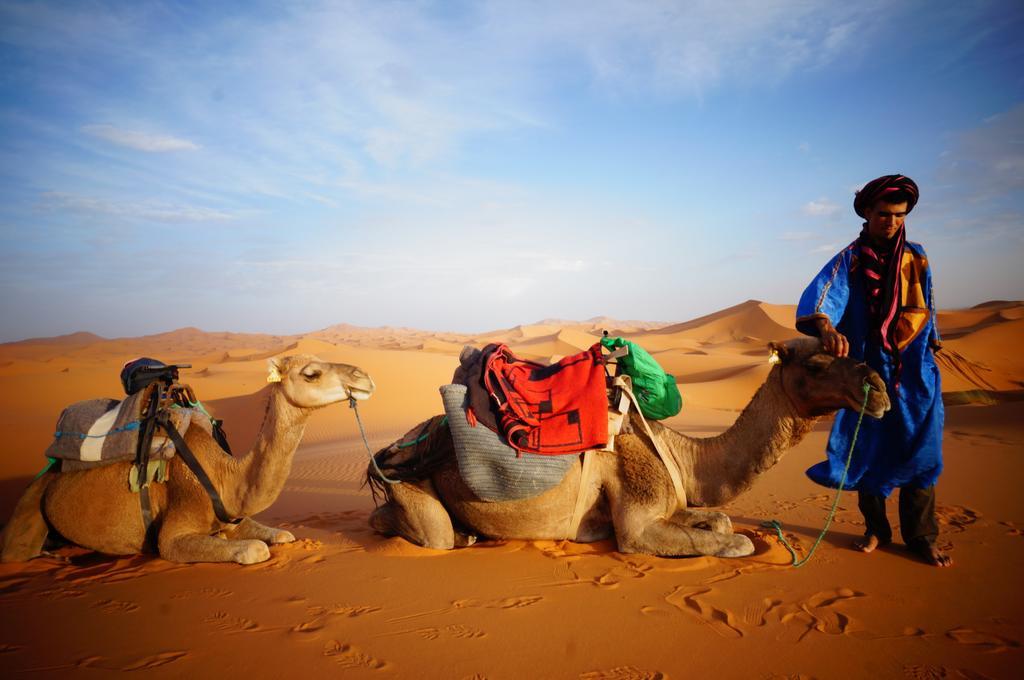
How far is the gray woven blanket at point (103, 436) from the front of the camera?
4.05 metres

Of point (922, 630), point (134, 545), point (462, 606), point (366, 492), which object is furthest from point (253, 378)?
point (922, 630)

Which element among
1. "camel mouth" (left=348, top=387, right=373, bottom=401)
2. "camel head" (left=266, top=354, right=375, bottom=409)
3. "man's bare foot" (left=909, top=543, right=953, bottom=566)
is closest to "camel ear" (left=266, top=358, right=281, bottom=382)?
"camel head" (left=266, top=354, right=375, bottom=409)

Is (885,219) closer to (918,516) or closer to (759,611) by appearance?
(918,516)

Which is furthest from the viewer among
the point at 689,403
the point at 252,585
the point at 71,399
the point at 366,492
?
the point at 71,399

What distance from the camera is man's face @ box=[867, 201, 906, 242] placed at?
3.87 metres

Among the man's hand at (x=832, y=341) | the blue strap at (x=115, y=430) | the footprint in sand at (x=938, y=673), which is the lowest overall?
the footprint in sand at (x=938, y=673)

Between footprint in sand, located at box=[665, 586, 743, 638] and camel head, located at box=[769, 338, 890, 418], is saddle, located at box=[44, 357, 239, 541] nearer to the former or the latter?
footprint in sand, located at box=[665, 586, 743, 638]

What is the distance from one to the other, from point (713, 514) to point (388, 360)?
18.8 metres

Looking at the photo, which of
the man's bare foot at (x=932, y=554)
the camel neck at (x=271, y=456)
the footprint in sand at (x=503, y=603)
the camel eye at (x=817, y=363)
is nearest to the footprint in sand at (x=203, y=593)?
the camel neck at (x=271, y=456)

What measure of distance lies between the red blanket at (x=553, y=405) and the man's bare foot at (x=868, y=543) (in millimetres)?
2182

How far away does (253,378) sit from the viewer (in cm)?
2119

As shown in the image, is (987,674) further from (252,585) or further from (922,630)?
(252,585)

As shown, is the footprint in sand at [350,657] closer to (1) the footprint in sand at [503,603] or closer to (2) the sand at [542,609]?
(2) the sand at [542,609]

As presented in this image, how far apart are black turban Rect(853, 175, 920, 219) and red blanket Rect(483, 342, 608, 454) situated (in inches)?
89.9
